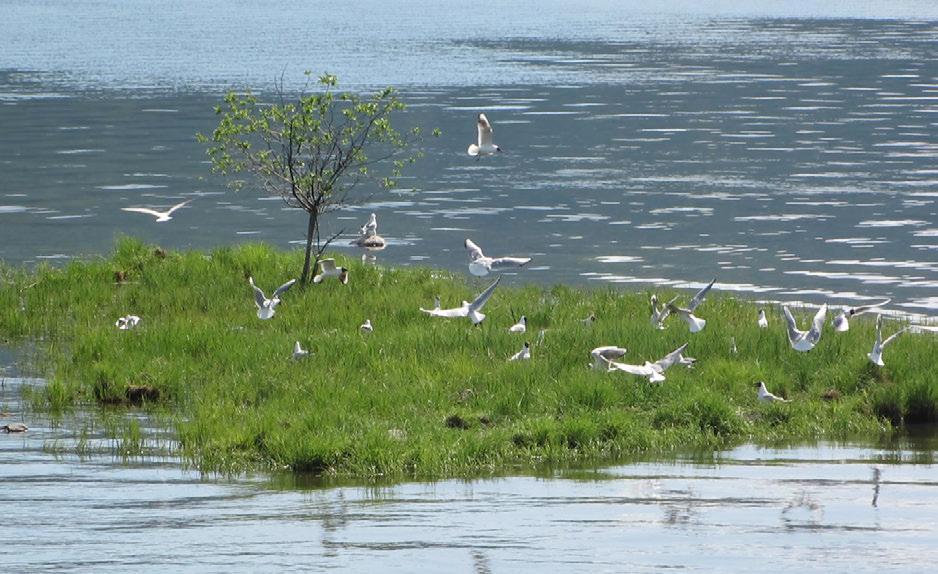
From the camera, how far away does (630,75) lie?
82625 mm

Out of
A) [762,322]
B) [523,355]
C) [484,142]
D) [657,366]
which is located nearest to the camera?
[657,366]

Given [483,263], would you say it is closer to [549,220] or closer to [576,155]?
[549,220]

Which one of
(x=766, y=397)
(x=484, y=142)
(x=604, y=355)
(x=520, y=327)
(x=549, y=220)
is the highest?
(x=484, y=142)

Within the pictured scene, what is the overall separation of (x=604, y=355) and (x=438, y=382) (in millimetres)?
1822

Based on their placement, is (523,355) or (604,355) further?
(523,355)

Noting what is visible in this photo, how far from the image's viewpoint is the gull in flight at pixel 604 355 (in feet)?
57.2

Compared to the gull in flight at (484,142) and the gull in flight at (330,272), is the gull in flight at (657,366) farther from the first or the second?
the gull in flight at (330,272)

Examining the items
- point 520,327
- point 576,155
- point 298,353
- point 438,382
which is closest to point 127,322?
point 298,353

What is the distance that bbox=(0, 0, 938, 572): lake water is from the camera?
13.0 meters

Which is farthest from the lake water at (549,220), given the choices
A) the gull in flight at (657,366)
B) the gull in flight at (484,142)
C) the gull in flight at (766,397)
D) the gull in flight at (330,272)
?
the gull in flight at (484,142)

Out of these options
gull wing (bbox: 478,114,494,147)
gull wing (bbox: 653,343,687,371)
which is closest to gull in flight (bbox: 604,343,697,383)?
gull wing (bbox: 653,343,687,371)

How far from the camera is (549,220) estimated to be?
127ft

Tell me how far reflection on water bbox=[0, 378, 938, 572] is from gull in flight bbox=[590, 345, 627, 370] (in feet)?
5.95

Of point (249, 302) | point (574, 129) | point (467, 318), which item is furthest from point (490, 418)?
point (574, 129)
